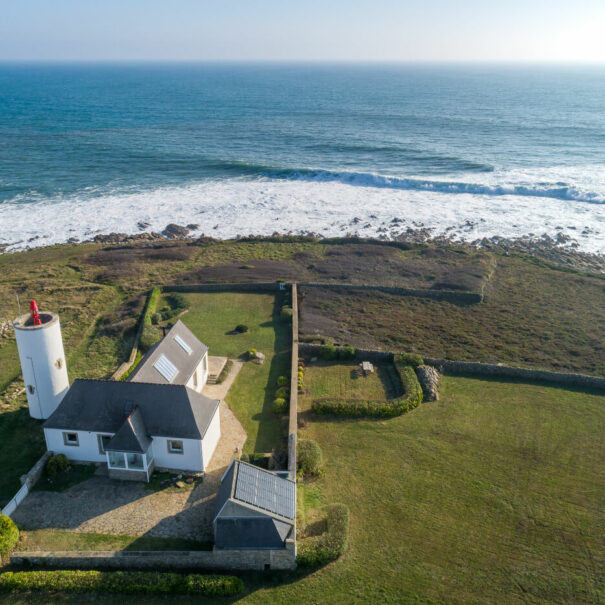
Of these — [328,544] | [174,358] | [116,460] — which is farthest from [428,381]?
[116,460]

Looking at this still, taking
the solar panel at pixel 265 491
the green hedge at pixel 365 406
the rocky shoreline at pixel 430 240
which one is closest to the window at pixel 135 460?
the solar panel at pixel 265 491

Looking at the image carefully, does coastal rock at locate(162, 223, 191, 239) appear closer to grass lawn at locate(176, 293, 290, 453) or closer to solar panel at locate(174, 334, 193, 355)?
grass lawn at locate(176, 293, 290, 453)

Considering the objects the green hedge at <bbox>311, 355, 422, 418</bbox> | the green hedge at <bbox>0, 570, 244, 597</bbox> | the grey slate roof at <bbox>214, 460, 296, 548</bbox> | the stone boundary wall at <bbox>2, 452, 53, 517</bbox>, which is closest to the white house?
the stone boundary wall at <bbox>2, 452, 53, 517</bbox>

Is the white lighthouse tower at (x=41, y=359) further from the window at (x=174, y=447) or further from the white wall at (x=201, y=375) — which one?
the window at (x=174, y=447)

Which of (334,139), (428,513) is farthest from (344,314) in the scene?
(334,139)

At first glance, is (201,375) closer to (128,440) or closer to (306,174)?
(128,440)

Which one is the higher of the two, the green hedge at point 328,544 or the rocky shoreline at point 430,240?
the rocky shoreline at point 430,240
